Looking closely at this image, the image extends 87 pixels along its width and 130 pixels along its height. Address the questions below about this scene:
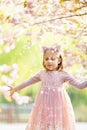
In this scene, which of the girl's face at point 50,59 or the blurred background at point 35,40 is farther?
the blurred background at point 35,40

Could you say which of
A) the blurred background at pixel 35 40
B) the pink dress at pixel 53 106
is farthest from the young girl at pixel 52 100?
the blurred background at pixel 35 40

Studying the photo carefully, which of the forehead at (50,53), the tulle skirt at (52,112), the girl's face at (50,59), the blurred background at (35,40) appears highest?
the blurred background at (35,40)

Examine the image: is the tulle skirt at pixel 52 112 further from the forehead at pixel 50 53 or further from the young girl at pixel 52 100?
the forehead at pixel 50 53

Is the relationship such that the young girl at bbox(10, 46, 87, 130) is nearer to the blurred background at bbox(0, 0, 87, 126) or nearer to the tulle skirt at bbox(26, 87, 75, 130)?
the tulle skirt at bbox(26, 87, 75, 130)

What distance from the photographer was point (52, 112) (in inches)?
67.7

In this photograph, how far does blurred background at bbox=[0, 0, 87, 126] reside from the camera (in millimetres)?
2123

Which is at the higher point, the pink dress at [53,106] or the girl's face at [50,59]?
the girl's face at [50,59]

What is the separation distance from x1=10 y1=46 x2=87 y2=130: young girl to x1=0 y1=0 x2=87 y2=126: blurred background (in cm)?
39

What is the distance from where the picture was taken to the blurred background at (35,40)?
212 centimetres

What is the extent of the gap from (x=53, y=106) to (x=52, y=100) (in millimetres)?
26

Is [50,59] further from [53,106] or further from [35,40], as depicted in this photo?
[35,40]

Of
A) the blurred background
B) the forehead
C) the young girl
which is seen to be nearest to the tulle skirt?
the young girl

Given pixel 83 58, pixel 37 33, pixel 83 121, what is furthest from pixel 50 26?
pixel 83 121

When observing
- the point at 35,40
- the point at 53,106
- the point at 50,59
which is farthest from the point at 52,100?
the point at 35,40
